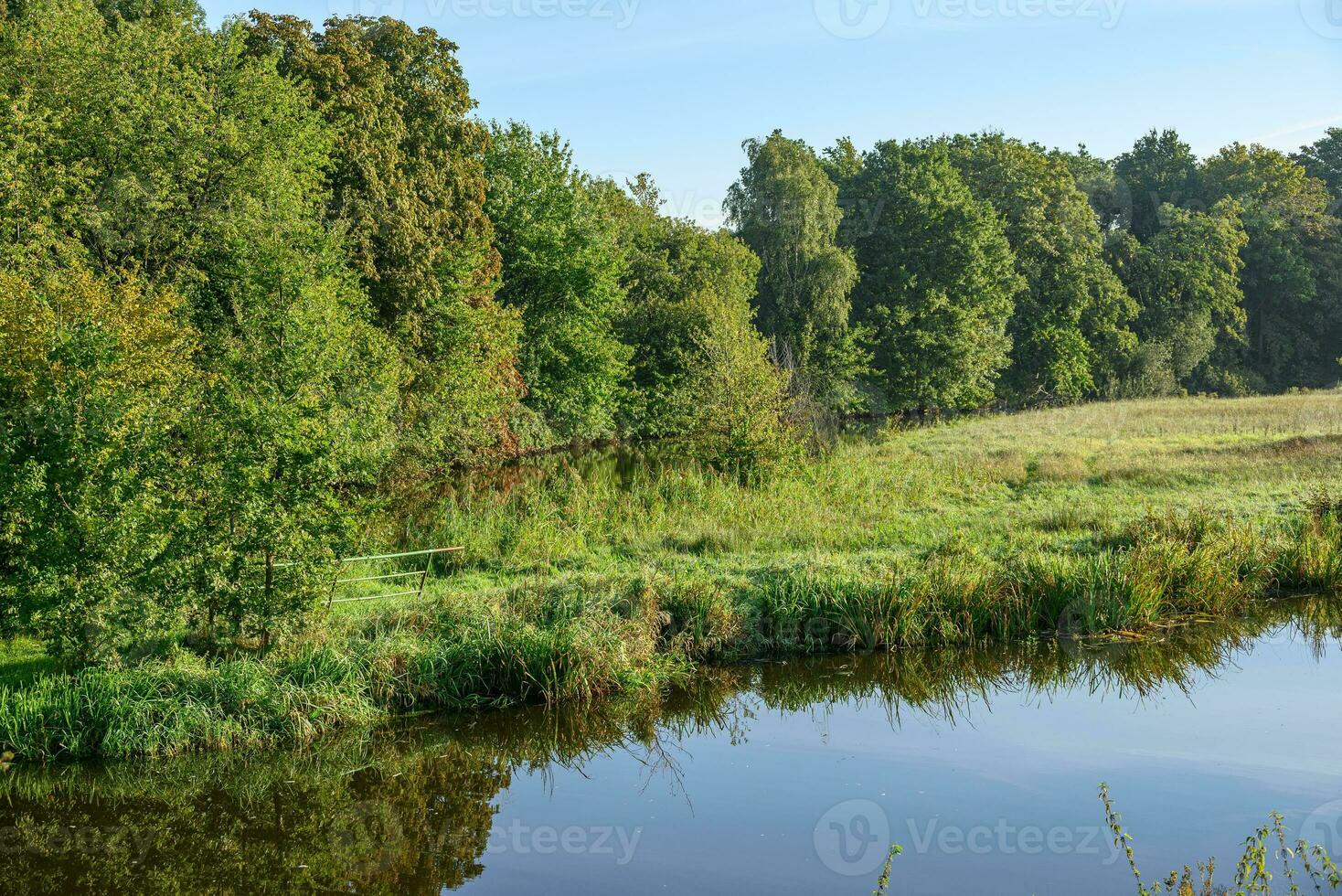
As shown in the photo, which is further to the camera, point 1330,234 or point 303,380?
point 1330,234

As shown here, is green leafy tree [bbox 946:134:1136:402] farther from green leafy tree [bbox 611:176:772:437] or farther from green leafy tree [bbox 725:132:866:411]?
green leafy tree [bbox 611:176:772:437]

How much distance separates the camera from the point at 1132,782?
35.7ft

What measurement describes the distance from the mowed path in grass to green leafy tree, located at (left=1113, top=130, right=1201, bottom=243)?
42.3m

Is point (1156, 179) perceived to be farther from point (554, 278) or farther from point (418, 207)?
point (418, 207)

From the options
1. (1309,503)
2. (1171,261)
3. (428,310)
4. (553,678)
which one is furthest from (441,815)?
(1171,261)

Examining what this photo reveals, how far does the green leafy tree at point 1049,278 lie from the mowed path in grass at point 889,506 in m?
24.6

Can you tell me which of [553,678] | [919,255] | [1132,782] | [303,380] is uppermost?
[919,255]

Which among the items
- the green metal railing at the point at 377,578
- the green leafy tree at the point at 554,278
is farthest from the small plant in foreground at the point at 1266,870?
the green leafy tree at the point at 554,278

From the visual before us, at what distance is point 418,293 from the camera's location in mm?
33438

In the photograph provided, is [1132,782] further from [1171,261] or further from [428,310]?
[1171,261]

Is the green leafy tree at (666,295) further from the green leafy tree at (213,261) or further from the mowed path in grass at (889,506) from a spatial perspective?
the green leafy tree at (213,261)

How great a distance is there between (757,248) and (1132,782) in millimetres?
41032

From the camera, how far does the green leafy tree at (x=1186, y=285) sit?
61.5 m

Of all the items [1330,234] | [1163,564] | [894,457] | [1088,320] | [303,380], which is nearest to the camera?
[303,380]
